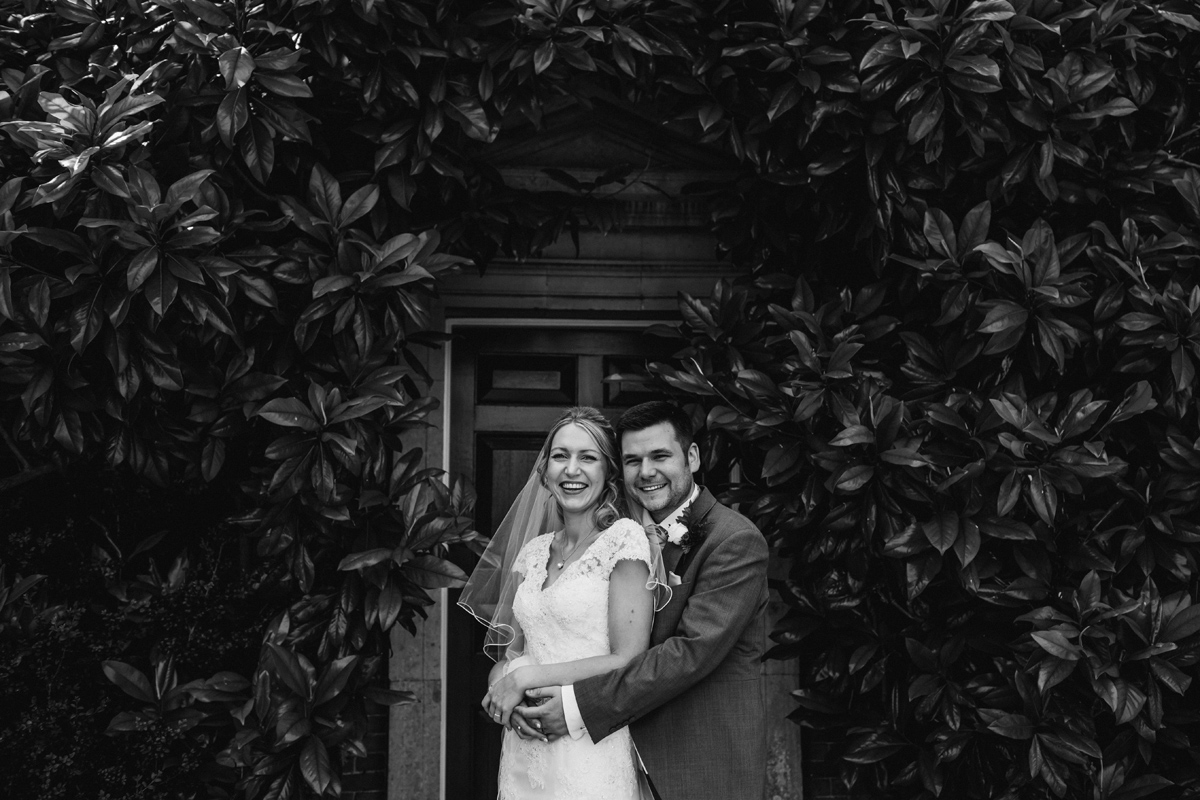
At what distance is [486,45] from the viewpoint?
3.96 metres

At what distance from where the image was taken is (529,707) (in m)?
3.09

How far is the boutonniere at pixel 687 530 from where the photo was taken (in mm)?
3270

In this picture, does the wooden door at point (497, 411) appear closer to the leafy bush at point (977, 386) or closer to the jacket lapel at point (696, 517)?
the leafy bush at point (977, 386)

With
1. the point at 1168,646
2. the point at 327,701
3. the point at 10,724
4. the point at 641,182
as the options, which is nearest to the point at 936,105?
the point at 641,182

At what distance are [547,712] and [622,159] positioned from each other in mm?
2673

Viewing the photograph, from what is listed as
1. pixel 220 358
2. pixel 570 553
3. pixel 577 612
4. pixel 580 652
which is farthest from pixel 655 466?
pixel 220 358

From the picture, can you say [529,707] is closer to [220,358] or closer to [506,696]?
[506,696]

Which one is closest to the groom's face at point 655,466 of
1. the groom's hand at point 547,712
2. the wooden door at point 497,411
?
the groom's hand at point 547,712

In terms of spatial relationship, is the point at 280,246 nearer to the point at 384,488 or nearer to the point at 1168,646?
the point at 384,488

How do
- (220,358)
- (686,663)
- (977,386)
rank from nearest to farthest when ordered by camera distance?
(686,663) → (220,358) → (977,386)

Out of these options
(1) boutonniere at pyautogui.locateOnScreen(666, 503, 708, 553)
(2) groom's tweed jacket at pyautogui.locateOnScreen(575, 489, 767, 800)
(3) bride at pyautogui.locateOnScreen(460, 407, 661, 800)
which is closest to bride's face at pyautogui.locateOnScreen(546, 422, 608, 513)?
(3) bride at pyautogui.locateOnScreen(460, 407, 661, 800)

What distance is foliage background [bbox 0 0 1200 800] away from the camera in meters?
3.63

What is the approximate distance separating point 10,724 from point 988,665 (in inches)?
140

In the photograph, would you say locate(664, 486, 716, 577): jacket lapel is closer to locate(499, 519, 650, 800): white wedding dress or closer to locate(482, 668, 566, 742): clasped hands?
locate(499, 519, 650, 800): white wedding dress
